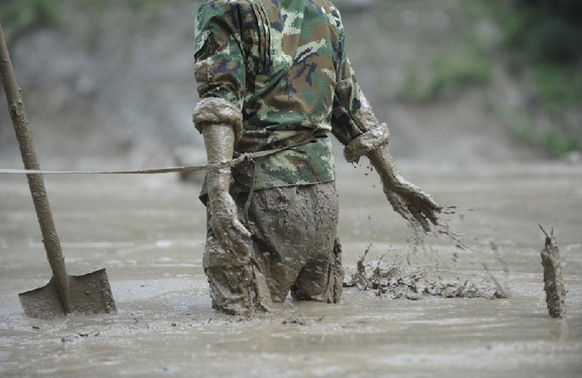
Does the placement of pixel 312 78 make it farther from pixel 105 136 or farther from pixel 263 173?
pixel 105 136

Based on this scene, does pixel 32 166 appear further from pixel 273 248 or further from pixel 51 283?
pixel 273 248

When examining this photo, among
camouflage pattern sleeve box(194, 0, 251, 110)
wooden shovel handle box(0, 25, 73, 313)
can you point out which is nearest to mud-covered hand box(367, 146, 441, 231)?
camouflage pattern sleeve box(194, 0, 251, 110)

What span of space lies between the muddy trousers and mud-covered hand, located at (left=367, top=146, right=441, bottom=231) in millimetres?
406

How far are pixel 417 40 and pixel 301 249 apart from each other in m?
22.4

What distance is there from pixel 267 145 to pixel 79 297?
134cm

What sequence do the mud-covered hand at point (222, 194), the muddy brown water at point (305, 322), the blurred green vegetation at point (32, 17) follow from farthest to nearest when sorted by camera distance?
the blurred green vegetation at point (32, 17) → the mud-covered hand at point (222, 194) → the muddy brown water at point (305, 322)

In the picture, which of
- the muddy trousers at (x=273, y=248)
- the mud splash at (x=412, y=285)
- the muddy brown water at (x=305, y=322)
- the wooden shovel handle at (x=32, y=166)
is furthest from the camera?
the mud splash at (x=412, y=285)

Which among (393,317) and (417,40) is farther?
(417,40)

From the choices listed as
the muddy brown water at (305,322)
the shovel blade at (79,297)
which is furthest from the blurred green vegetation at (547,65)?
the shovel blade at (79,297)

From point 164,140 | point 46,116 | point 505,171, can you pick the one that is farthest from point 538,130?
point 46,116

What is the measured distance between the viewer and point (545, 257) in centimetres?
348

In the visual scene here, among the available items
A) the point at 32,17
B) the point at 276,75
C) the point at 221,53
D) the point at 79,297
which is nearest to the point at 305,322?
the point at 276,75

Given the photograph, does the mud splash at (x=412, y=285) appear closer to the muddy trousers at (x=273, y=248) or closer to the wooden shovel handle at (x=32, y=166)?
the muddy trousers at (x=273, y=248)

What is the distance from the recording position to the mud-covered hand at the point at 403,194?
13.8 feet
